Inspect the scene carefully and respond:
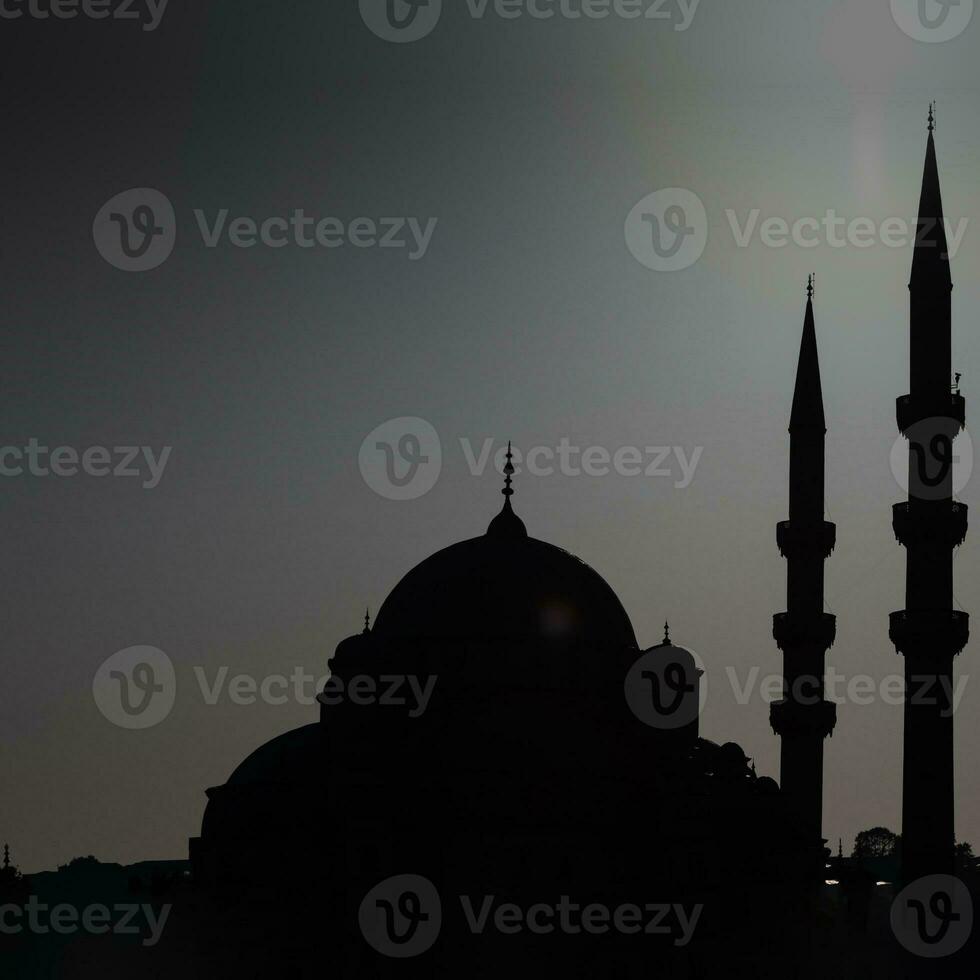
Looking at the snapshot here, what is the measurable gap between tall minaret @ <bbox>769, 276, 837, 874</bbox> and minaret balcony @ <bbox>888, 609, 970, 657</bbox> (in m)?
4.55

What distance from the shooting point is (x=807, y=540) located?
3681cm

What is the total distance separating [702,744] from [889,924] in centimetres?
585

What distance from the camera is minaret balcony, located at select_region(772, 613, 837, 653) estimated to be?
36406 millimetres

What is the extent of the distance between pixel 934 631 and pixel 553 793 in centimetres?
740

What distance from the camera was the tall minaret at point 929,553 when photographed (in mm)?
30609

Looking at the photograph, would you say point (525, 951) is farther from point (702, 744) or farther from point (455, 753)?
point (702, 744)

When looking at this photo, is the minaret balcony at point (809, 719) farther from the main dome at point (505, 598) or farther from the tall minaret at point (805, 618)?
the main dome at point (505, 598)

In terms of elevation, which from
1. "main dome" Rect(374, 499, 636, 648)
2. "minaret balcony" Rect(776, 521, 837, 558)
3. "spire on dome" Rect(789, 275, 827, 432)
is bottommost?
"main dome" Rect(374, 499, 636, 648)

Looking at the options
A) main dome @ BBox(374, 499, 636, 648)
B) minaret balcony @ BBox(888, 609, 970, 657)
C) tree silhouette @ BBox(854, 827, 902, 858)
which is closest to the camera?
minaret balcony @ BBox(888, 609, 970, 657)

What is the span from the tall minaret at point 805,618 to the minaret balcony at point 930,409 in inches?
165

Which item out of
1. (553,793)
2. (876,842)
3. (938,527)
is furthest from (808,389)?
(876,842)

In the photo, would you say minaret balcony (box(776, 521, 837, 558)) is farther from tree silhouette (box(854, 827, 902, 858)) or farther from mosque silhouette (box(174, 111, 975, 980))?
tree silhouette (box(854, 827, 902, 858))

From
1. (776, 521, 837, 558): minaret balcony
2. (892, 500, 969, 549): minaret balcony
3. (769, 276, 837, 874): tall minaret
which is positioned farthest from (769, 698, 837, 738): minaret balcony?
(892, 500, 969, 549): minaret balcony

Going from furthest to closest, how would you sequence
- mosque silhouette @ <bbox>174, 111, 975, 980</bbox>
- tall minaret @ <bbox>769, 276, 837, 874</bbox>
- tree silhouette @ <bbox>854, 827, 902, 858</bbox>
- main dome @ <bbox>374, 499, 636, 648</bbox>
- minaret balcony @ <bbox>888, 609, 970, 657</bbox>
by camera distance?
tree silhouette @ <bbox>854, 827, 902, 858</bbox>
tall minaret @ <bbox>769, 276, 837, 874</bbox>
main dome @ <bbox>374, 499, 636, 648</bbox>
minaret balcony @ <bbox>888, 609, 970, 657</bbox>
mosque silhouette @ <bbox>174, 111, 975, 980</bbox>
